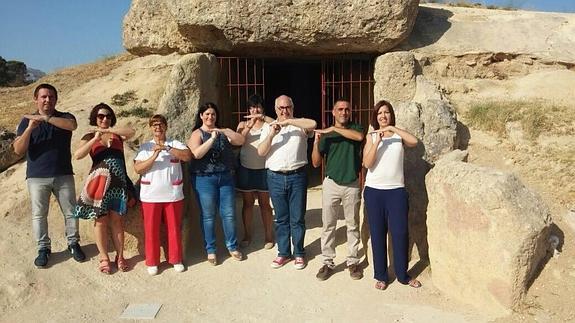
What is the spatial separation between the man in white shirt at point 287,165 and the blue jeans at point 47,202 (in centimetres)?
200

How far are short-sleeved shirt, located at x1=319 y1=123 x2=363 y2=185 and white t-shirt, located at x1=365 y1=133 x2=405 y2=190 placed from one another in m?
0.19

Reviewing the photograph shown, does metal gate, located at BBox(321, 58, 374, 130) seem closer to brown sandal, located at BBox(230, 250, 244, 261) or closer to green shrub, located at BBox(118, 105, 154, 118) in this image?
green shrub, located at BBox(118, 105, 154, 118)

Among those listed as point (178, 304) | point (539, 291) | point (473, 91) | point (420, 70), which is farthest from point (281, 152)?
point (473, 91)

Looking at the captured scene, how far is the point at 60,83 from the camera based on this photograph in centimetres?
1070

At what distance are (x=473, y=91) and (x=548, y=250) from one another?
10.4 ft

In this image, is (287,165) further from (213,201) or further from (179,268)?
(179,268)

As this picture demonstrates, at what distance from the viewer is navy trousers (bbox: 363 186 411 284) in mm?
4652

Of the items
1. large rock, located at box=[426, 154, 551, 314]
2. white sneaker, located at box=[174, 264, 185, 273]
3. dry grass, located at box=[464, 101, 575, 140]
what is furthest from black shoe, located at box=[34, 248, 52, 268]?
dry grass, located at box=[464, 101, 575, 140]

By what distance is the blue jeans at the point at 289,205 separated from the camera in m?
5.04

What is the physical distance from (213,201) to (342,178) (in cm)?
139

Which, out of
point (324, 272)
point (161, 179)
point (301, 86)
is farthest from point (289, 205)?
point (301, 86)

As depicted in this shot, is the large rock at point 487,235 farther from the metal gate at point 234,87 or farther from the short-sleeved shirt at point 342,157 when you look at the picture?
the metal gate at point 234,87

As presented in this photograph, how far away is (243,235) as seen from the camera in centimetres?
598

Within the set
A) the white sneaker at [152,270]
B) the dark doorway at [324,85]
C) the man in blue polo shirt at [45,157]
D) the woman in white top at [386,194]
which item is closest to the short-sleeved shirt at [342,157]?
the woman in white top at [386,194]
